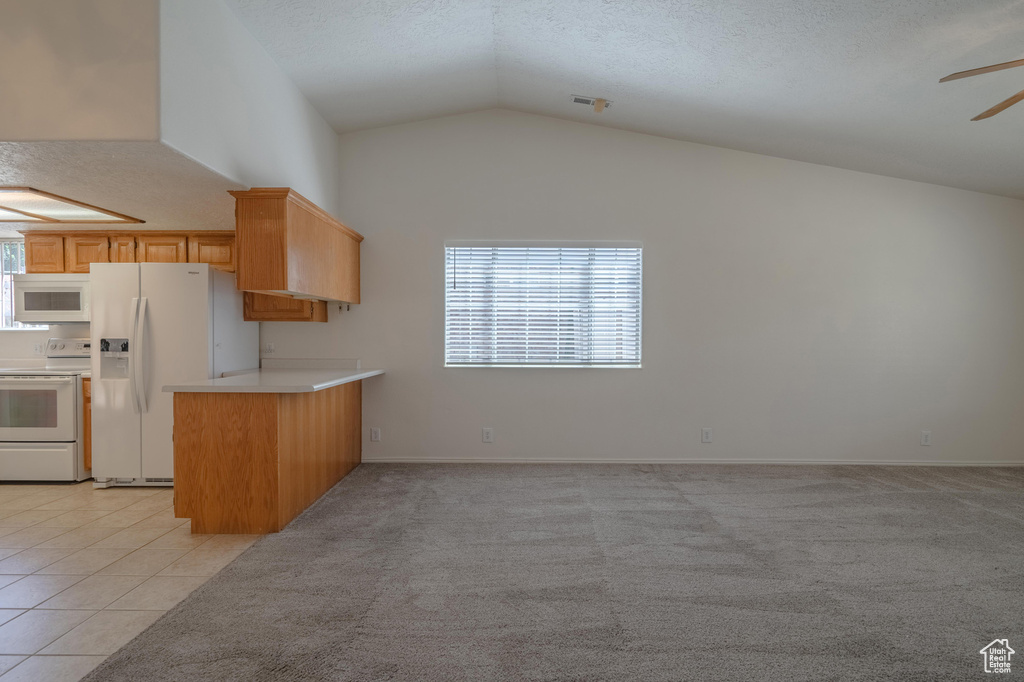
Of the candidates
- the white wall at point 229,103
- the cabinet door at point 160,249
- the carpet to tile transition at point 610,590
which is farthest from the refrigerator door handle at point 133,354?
the carpet to tile transition at point 610,590

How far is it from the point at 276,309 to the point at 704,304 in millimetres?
3903

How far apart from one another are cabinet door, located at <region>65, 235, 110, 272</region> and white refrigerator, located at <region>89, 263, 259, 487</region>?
0.62 meters

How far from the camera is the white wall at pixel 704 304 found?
5344 millimetres

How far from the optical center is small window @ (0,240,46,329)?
5.51 meters

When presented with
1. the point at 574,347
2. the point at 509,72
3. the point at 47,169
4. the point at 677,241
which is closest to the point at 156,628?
the point at 47,169

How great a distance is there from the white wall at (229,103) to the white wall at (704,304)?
113 centimetres

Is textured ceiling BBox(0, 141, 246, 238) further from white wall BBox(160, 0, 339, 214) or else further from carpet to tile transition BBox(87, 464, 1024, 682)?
carpet to tile transition BBox(87, 464, 1024, 682)

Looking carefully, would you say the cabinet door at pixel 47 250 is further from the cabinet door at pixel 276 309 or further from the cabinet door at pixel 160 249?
the cabinet door at pixel 276 309

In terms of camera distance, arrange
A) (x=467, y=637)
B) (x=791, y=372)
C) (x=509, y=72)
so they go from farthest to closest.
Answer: (x=791, y=372), (x=509, y=72), (x=467, y=637)

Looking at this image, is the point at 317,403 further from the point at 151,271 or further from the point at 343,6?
the point at 343,6

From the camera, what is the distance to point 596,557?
3170mm

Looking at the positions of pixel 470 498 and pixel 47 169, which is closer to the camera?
pixel 47 169

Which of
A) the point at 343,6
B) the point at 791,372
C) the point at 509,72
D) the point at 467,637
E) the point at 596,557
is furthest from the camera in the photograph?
the point at 791,372

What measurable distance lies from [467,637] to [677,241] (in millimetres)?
4111
